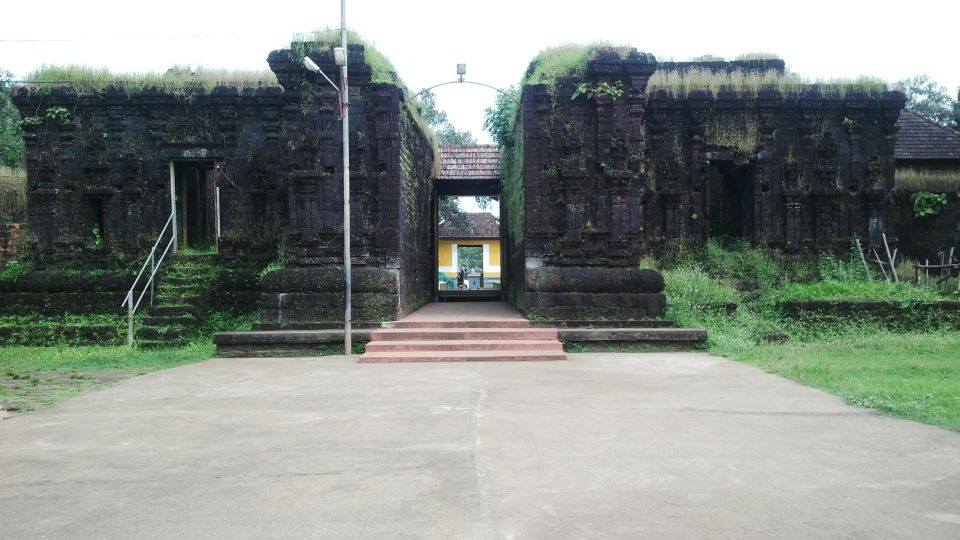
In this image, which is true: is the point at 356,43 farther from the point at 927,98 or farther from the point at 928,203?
the point at 927,98

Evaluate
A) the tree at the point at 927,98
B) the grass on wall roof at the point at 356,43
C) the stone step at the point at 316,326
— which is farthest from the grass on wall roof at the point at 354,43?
the tree at the point at 927,98

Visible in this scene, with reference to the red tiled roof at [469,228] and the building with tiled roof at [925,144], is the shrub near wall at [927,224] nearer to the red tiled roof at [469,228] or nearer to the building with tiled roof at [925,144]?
the building with tiled roof at [925,144]

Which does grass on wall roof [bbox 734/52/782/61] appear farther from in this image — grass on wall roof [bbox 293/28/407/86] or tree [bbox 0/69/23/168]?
tree [bbox 0/69/23/168]

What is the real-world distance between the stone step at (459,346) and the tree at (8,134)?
23.9 metres

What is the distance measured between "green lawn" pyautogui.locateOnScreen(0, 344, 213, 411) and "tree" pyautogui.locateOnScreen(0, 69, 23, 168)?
741 inches

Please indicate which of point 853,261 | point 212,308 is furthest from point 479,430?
point 853,261

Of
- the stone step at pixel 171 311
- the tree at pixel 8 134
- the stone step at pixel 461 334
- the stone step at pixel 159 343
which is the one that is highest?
the tree at pixel 8 134

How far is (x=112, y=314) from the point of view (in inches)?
496

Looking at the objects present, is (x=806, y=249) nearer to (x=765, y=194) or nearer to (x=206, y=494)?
(x=765, y=194)

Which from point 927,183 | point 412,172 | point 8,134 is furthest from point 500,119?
point 8,134

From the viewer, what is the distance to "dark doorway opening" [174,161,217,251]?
1365 centimetres

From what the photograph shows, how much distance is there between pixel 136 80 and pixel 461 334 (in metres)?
9.89

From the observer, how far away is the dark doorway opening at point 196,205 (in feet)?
44.8

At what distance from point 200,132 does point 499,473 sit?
12400 millimetres
